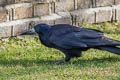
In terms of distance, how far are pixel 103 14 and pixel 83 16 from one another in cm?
46

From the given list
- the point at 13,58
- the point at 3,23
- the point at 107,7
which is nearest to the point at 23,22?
the point at 3,23

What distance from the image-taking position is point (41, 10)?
8.20 m

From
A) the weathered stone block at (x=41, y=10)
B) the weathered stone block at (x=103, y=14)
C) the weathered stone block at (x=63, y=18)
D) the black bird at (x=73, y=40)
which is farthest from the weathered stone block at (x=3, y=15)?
the weathered stone block at (x=103, y=14)

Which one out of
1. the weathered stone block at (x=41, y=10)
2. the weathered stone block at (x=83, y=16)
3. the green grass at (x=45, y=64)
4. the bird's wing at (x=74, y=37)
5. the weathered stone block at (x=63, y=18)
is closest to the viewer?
the green grass at (x=45, y=64)

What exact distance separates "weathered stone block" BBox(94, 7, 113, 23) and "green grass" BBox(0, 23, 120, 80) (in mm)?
466

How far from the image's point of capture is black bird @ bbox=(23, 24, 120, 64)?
669cm

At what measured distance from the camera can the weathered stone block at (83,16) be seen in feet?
28.1

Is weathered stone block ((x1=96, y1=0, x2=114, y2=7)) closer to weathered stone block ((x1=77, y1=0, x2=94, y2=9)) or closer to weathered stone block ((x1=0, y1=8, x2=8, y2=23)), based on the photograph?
weathered stone block ((x1=77, y1=0, x2=94, y2=9))

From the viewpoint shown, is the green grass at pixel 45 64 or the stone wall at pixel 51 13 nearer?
the green grass at pixel 45 64

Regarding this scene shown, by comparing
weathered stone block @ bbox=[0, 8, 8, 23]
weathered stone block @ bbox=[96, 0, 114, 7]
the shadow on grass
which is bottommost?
the shadow on grass

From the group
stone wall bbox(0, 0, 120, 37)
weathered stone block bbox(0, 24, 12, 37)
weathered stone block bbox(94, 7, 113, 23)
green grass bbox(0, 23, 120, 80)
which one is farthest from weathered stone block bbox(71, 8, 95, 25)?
weathered stone block bbox(0, 24, 12, 37)

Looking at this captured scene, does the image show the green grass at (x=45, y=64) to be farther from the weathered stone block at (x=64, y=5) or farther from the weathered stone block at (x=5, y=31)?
the weathered stone block at (x=64, y=5)

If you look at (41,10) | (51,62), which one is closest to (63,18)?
(41,10)

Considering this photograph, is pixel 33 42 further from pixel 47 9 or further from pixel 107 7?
pixel 107 7
